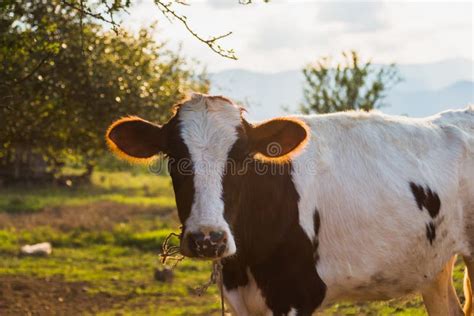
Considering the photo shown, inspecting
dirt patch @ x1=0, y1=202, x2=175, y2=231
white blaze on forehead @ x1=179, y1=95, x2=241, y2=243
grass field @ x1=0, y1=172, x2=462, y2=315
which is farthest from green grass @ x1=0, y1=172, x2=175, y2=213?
white blaze on forehead @ x1=179, y1=95, x2=241, y2=243

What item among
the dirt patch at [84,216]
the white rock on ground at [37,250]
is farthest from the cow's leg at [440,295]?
the dirt patch at [84,216]

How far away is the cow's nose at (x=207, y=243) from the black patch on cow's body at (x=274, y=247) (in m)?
0.87

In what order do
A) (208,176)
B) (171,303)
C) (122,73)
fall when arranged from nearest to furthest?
(208,176), (171,303), (122,73)

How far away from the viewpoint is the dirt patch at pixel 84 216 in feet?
69.5

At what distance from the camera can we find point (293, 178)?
650 centimetres

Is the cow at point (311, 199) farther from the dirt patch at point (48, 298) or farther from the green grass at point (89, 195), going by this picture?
the green grass at point (89, 195)

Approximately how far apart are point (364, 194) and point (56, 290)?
8.08 m

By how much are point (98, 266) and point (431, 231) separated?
33.5 feet

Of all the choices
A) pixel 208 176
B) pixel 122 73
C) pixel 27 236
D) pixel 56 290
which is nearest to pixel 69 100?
pixel 122 73

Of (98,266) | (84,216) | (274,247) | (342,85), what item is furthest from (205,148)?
(342,85)

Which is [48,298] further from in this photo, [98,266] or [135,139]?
[135,139]

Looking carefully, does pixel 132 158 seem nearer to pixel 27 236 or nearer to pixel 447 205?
pixel 447 205

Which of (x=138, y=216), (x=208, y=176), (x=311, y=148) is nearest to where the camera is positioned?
(x=208, y=176)

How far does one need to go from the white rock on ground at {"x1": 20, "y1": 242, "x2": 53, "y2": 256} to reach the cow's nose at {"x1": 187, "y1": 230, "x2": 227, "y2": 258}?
41.3ft
